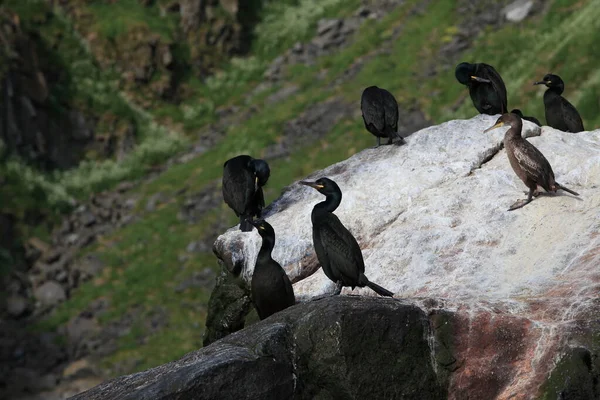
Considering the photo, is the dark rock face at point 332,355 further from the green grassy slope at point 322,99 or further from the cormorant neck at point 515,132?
the green grassy slope at point 322,99

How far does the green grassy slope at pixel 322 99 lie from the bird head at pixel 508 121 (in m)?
11.1

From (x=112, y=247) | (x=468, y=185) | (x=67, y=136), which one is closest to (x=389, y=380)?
(x=468, y=185)

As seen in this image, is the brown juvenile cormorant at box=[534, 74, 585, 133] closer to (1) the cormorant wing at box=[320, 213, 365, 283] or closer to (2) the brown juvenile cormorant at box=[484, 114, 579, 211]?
(2) the brown juvenile cormorant at box=[484, 114, 579, 211]

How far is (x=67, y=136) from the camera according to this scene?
1395 inches

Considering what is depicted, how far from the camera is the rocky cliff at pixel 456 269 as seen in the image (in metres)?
9.36

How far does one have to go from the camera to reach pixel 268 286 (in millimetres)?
11336

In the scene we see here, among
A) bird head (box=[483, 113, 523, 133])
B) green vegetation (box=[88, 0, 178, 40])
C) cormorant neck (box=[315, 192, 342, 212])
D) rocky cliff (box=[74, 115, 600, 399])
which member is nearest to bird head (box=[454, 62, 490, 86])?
rocky cliff (box=[74, 115, 600, 399])

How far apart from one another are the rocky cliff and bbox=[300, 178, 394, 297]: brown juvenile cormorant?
725 mm

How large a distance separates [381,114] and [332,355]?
646 cm

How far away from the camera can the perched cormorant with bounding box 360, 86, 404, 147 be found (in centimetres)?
1480

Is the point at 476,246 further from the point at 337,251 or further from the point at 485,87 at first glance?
the point at 485,87

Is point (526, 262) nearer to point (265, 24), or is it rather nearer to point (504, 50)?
point (504, 50)

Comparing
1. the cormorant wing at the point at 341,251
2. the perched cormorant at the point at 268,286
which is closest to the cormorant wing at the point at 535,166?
the cormorant wing at the point at 341,251

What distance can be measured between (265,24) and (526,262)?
33.0m
